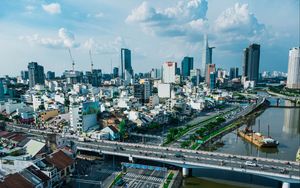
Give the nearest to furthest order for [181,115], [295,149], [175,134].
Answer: [295,149]
[175,134]
[181,115]

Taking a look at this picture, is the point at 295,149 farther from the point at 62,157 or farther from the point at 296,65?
the point at 296,65

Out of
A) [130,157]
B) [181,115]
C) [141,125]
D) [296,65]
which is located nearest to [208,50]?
[296,65]

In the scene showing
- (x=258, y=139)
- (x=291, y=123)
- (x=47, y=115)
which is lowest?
(x=291, y=123)

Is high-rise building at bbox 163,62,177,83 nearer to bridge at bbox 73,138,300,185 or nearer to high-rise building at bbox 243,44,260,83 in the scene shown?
high-rise building at bbox 243,44,260,83

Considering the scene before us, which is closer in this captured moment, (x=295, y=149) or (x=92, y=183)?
(x=92, y=183)

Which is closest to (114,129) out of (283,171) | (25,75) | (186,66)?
(283,171)

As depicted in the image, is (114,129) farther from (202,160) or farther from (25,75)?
(25,75)

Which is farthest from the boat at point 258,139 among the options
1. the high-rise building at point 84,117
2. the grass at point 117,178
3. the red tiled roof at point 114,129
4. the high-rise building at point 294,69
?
the high-rise building at point 294,69
